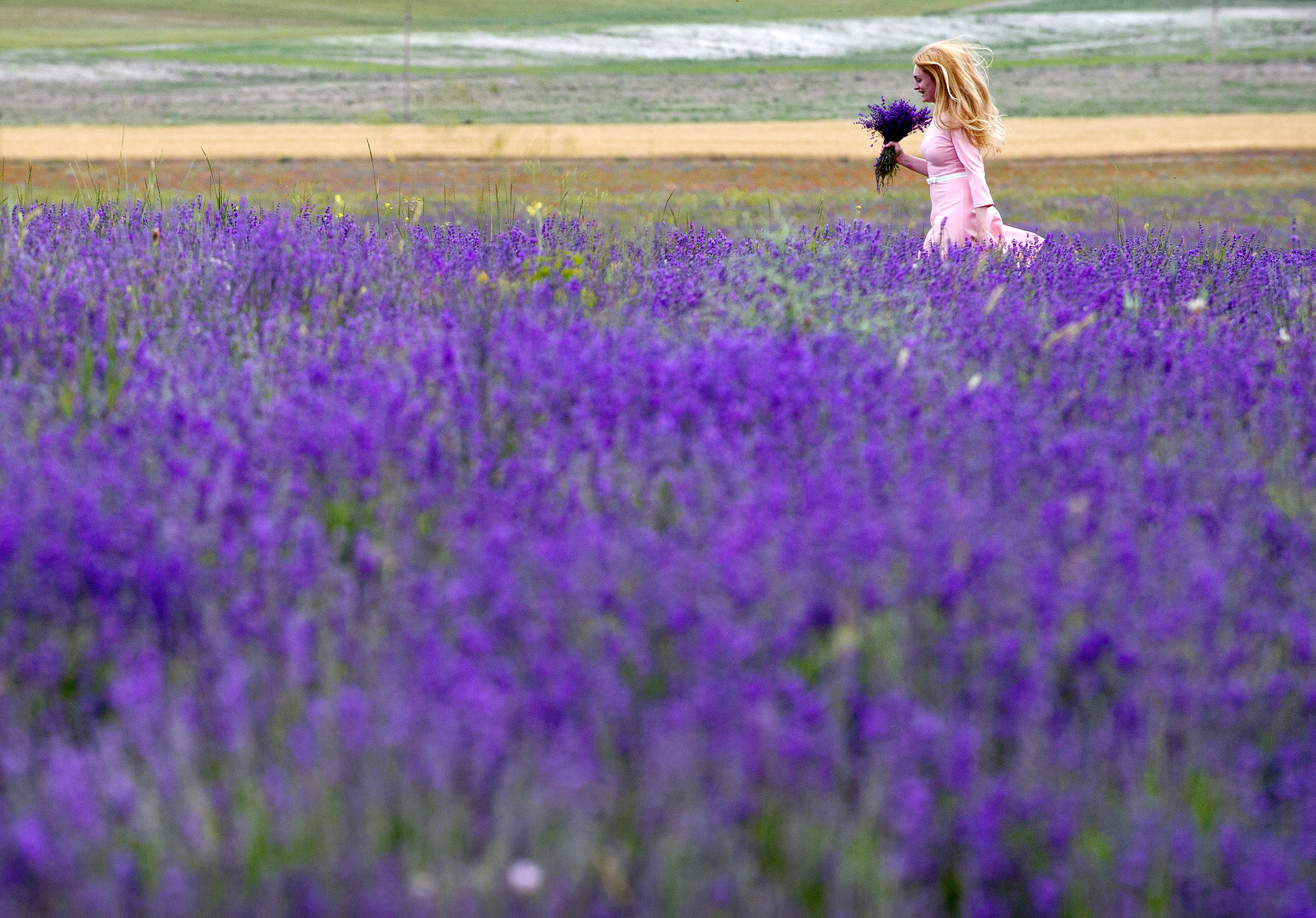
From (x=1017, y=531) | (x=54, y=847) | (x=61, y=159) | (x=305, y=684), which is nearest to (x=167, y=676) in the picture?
(x=305, y=684)

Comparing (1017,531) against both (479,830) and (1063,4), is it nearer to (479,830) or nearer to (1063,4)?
(479,830)

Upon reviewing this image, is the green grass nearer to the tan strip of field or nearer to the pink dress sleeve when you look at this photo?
the tan strip of field

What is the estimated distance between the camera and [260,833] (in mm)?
1488

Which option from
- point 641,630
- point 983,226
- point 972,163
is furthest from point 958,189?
point 641,630

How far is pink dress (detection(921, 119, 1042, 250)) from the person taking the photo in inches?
242

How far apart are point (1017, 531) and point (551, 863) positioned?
1.05 m

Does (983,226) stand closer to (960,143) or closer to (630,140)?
(960,143)

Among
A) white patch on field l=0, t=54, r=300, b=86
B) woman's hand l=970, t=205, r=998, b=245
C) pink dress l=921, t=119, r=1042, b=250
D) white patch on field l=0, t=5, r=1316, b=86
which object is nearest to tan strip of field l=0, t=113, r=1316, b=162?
pink dress l=921, t=119, r=1042, b=250

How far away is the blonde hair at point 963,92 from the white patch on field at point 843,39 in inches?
2074

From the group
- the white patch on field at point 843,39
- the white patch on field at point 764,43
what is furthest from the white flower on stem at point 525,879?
the white patch on field at point 843,39

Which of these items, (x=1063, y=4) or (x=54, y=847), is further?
(x=1063, y=4)

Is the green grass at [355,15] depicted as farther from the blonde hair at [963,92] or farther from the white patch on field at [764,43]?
the blonde hair at [963,92]

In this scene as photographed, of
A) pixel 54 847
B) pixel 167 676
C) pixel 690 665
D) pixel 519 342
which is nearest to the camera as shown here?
pixel 54 847

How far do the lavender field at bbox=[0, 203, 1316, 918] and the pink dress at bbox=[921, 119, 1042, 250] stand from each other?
9.33 ft
